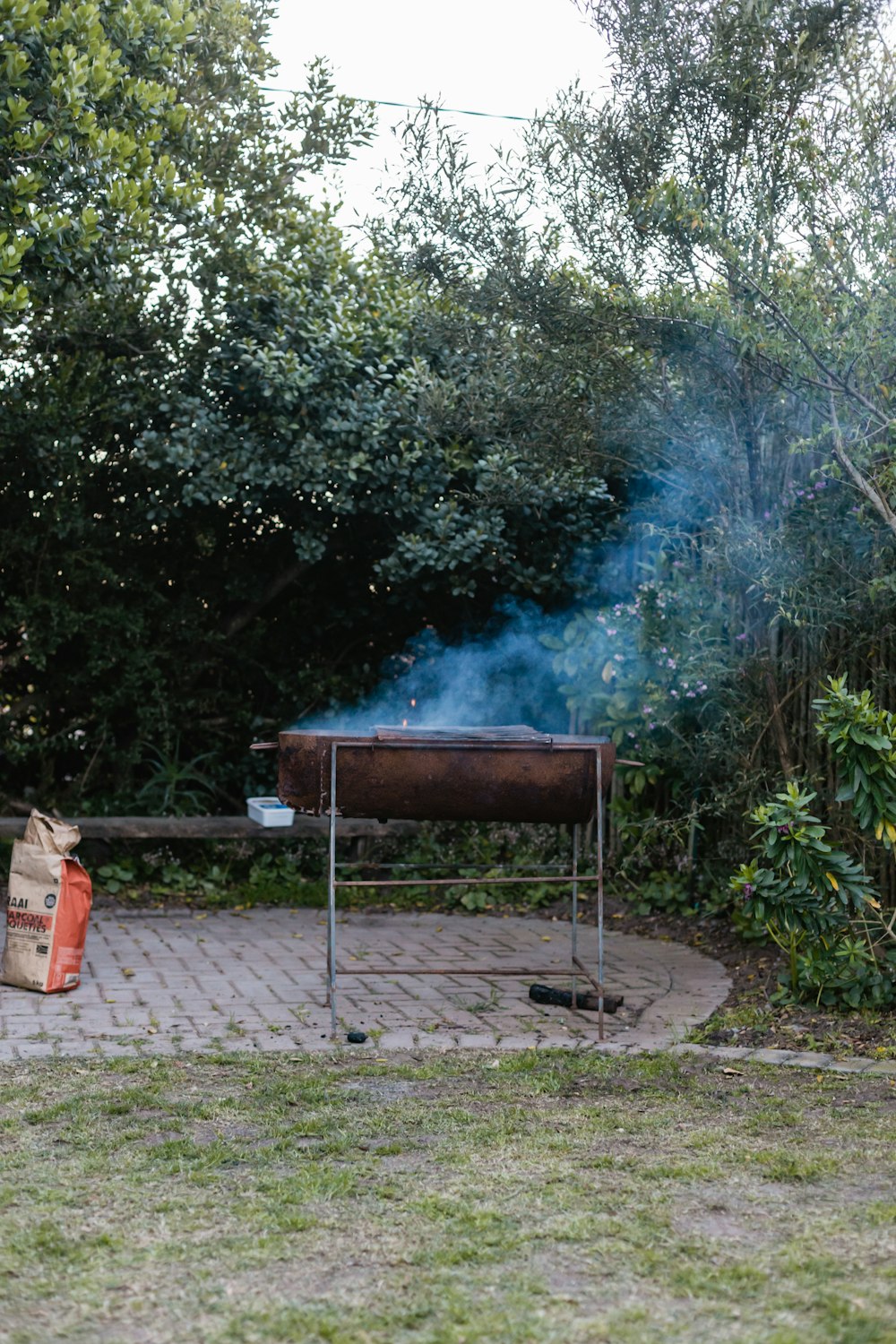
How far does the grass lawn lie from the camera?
2.51 metres

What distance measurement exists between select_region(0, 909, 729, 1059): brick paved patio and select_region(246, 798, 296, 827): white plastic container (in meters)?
0.62

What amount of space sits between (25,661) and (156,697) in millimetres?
934

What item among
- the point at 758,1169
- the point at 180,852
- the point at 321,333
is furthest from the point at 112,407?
the point at 758,1169

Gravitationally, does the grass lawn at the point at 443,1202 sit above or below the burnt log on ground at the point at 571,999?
above

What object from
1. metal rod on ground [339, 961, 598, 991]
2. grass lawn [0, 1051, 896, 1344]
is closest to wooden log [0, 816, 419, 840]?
metal rod on ground [339, 961, 598, 991]

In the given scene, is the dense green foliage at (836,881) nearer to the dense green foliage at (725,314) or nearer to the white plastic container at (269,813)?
the dense green foliage at (725,314)

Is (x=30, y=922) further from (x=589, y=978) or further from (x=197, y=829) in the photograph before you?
(x=197, y=829)

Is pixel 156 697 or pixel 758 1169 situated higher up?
pixel 156 697

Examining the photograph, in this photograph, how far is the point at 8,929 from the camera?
545 centimetres

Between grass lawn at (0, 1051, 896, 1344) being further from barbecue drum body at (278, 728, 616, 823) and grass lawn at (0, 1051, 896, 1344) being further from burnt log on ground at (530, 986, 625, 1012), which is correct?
barbecue drum body at (278, 728, 616, 823)

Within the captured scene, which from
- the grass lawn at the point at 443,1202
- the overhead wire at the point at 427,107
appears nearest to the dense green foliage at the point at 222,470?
the overhead wire at the point at 427,107

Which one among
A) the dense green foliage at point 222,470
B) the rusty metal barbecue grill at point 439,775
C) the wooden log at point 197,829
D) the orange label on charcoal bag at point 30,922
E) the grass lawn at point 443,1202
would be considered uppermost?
the dense green foliage at point 222,470

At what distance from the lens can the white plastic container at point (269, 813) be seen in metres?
7.87

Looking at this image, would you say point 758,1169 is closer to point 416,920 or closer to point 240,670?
point 416,920
